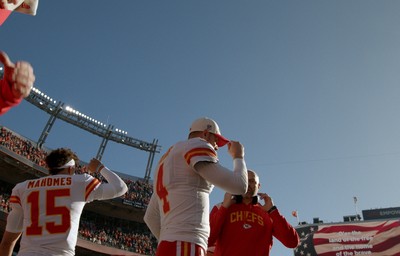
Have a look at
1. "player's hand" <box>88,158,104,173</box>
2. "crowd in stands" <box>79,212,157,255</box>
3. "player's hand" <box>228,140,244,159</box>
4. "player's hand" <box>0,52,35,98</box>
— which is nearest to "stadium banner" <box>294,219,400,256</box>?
"crowd in stands" <box>79,212,157,255</box>

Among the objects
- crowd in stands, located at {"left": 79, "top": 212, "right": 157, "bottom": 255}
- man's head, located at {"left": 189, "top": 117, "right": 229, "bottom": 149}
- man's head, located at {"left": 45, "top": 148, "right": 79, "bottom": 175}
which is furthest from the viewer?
crowd in stands, located at {"left": 79, "top": 212, "right": 157, "bottom": 255}

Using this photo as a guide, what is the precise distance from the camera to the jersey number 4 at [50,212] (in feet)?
11.2

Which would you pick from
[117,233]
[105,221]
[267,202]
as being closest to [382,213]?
[117,233]

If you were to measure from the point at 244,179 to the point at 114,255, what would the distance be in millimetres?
29355

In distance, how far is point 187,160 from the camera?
3.03 metres

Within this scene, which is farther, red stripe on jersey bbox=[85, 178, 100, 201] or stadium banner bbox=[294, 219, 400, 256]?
stadium banner bbox=[294, 219, 400, 256]

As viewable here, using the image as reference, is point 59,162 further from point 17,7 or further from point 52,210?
point 17,7

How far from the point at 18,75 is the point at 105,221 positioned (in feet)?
120

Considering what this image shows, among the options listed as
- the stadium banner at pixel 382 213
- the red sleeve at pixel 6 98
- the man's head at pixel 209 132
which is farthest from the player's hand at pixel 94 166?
the stadium banner at pixel 382 213

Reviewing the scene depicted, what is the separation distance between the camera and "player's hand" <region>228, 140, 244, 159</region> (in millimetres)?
3281

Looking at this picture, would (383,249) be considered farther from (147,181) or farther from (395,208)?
(395,208)

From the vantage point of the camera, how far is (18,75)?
6.58 ft

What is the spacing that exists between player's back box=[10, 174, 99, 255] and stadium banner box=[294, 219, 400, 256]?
2878cm

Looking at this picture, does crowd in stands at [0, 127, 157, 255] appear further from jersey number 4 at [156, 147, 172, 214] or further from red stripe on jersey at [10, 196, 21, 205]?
jersey number 4 at [156, 147, 172, 214]
